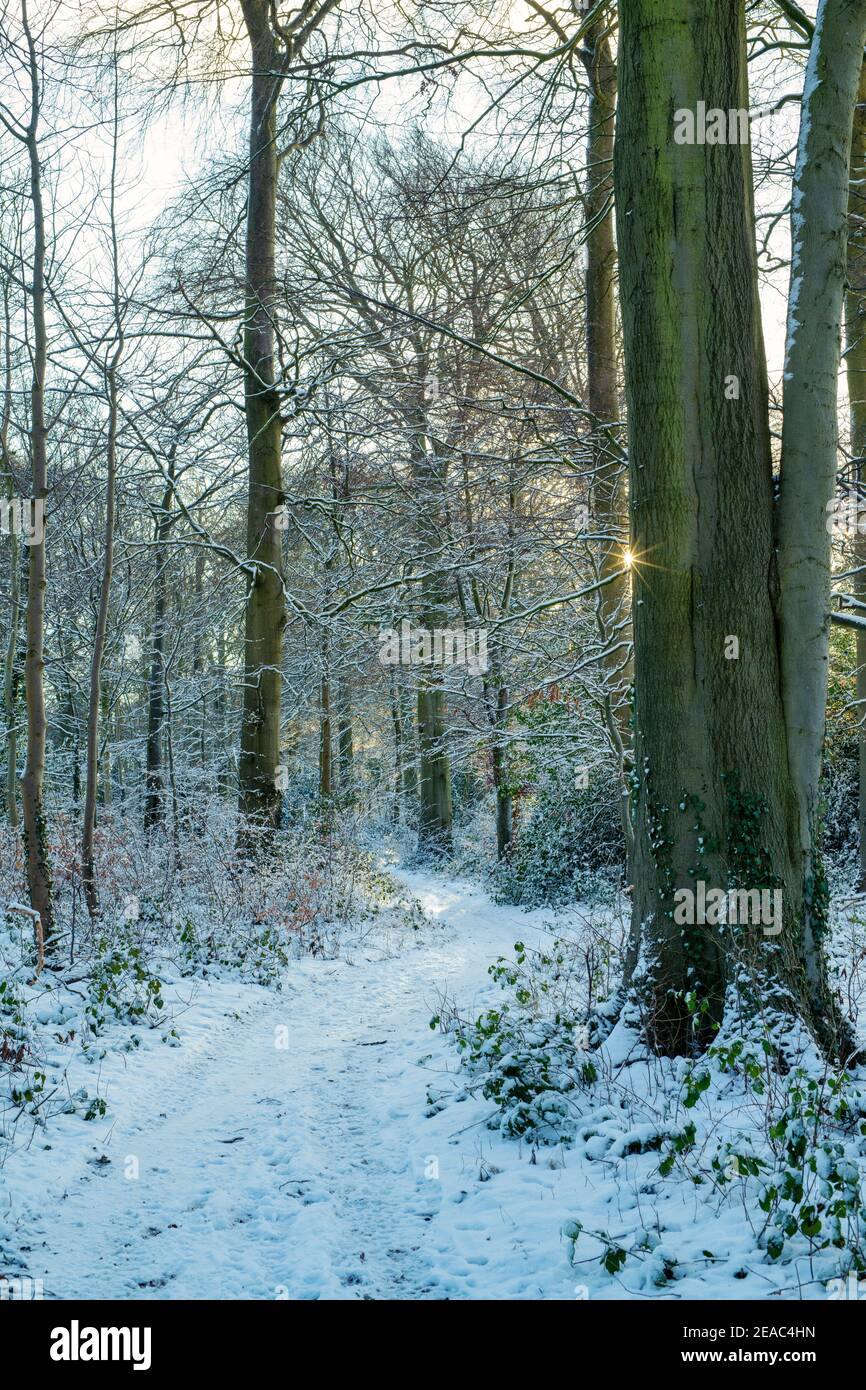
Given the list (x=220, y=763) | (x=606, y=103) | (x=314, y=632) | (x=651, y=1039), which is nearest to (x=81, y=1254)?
(x=651, y=1039)

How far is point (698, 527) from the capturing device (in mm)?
5441

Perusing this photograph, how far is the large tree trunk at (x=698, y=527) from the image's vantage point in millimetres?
5348

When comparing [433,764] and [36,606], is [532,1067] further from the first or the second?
[433,764]

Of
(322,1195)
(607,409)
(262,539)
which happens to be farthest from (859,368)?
(322,1195)

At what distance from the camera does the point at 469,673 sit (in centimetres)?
1694

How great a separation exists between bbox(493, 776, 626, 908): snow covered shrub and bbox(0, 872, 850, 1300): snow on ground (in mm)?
8315

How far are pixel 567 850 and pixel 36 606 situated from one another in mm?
10129

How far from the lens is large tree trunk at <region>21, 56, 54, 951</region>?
831cm

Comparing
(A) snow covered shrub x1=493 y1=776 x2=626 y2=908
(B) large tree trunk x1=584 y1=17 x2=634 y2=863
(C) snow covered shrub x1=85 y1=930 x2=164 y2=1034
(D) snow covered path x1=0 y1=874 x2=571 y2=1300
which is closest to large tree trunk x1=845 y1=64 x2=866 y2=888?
(B) large tree trunk x1=584 y1=17 x2=634 y2=863

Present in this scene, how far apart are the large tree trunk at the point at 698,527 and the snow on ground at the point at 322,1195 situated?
1.20 metres

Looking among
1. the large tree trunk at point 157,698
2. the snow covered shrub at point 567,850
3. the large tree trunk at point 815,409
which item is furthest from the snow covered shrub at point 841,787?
the large tree trunk at point 157,698

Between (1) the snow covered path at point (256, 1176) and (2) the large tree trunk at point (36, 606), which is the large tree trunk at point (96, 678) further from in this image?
(1) the snow covered path at point (256, 1176)

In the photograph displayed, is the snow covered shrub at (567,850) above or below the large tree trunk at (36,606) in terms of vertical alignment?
below

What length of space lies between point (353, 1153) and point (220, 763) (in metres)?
18.1
